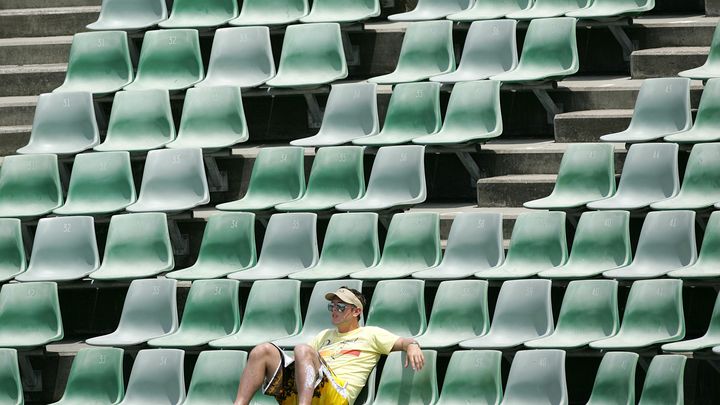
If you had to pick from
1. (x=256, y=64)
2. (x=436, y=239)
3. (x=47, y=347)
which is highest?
(x=256, y=64)

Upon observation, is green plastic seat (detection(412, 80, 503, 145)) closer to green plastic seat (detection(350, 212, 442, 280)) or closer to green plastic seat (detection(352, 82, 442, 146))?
green plastic seat (detection(352, 82, 442, 146))

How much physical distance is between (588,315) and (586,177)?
95cm

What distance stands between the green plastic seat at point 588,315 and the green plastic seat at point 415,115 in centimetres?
158

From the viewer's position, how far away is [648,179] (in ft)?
27.3

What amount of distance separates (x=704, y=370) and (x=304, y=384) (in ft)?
5.94

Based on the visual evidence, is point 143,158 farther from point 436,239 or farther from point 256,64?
point 436,239

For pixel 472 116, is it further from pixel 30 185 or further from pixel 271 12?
pixel 30 185

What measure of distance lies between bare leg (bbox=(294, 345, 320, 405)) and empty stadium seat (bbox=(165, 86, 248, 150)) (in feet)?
7.73

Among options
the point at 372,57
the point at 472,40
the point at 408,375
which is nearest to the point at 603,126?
the point at 472,40

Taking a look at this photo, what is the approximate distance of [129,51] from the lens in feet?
32.5

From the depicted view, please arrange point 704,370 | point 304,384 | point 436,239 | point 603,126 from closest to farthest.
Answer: point 304,384
point 704,370
point 436,239
point 603,126

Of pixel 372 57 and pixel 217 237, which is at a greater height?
pixel 372 57

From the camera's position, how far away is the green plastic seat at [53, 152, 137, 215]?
352 inches

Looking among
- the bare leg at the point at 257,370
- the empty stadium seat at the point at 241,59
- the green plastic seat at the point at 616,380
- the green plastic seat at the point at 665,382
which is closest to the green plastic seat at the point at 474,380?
the green plastic seat at the point at 616,380
